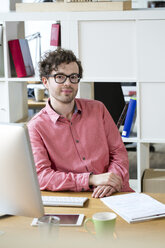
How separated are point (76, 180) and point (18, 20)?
5.07 ft

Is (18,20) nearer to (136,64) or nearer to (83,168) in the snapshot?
(136,64)

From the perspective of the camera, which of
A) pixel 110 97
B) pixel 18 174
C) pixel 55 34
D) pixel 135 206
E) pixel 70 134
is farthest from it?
pixel 110 97

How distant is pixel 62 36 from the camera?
2.93 meters

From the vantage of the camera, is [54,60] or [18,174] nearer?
[18,174]

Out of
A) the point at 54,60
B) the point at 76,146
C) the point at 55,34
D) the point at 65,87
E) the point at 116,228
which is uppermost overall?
the point at 55,34

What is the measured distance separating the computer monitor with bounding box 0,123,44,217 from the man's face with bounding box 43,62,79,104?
0.82 metres

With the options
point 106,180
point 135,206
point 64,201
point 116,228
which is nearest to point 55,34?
point 106,180

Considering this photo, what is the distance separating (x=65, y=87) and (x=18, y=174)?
0.85m

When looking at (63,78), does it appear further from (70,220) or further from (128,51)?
(128,51)

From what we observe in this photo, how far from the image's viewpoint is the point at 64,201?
66.7 inches

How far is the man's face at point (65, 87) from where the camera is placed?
208 cm

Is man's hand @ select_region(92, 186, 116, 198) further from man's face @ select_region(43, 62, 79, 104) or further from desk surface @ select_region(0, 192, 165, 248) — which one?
man's face @ select_region(43, 62, 79, 104)

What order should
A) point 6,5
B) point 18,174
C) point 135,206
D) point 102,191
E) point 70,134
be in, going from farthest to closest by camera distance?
point 6,5, point 70,134, point 102,191, point 135,206, point 18,174

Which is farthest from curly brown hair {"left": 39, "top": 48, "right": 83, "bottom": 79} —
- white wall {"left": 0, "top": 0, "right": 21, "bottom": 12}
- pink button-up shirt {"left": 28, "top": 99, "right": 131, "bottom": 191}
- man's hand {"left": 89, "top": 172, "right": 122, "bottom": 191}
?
white wall {"left": 0, "top": 0, "right": 21, "bottom": 12}
